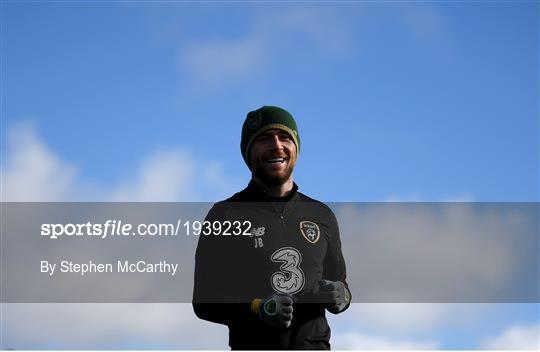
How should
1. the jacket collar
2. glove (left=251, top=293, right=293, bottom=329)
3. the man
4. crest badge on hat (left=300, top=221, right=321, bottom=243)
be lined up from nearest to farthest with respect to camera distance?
glove (left=251, top=293, right=293, bottom=329) → the man → crest badge on hat (left=300, top=221, right=321, bottom=243) → the jacket collar

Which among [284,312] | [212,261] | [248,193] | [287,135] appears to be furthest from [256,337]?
[287,135]

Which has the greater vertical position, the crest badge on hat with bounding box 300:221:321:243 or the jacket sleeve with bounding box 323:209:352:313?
the crest badge on hat with bounding box 300:221:321:243

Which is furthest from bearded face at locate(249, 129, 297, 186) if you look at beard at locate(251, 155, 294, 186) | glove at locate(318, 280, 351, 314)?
glove at locate(318, 280, 351, 314)

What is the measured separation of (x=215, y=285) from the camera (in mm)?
6770

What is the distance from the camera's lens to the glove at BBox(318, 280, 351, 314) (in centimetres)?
666

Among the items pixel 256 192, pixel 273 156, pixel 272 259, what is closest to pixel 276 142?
pixel 273 156

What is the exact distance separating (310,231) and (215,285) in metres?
1.15

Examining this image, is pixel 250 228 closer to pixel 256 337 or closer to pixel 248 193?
pixel 248 193

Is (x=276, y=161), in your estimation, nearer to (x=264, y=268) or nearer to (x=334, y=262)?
(x=264, y=268)

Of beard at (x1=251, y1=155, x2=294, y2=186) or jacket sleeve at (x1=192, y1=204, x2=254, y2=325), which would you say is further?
beard at (x1=251, y1=155, x2=294, y2=186)

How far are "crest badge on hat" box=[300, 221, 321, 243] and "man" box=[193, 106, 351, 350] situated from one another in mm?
11

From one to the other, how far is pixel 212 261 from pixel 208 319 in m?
0.57

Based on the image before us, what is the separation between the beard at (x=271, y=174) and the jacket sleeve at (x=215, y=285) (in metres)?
0.61

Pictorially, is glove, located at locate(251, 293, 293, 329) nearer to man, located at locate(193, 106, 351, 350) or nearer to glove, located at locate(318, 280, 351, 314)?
man, located at locate(193, 106, 351, 350)
